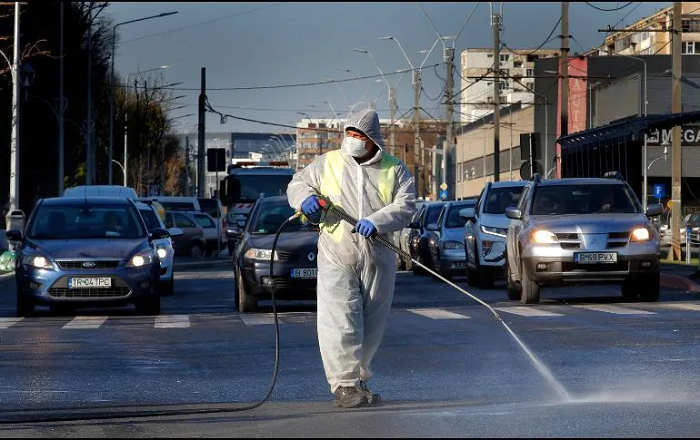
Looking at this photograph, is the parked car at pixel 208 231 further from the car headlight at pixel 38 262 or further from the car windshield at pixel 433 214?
the car headlight at pixel 38 262

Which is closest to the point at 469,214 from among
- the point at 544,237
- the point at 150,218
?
the point at 150,218

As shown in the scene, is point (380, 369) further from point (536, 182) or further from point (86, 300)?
point (536, 182)

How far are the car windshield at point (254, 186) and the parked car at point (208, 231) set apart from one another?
347cm

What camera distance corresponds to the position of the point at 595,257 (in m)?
21.5

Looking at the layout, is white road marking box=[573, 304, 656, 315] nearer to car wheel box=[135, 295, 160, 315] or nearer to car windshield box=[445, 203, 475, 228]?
car wheel box=[135, 295, 160, 315]

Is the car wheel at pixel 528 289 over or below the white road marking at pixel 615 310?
over

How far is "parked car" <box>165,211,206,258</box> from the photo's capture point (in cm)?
5116

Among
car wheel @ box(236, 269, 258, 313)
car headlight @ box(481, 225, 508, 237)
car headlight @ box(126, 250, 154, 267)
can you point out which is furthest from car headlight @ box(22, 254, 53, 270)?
car headlight @ box(481, 225, 508, 237)

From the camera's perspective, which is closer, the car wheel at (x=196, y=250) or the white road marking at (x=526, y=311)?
the white road marking at (x=526, y=311)

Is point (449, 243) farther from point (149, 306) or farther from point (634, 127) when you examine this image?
point (149, 306)

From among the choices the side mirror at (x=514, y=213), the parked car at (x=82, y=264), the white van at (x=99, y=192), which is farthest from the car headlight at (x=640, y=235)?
the white van at (x=99, y=192)

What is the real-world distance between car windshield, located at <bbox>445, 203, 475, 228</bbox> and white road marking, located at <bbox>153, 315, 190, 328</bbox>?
46.3 ft

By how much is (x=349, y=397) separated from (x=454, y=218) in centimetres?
2482

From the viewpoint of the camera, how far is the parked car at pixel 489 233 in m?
28.2
